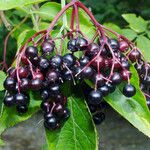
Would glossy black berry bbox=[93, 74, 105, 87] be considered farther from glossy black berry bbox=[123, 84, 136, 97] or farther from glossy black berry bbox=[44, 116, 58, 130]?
glossy black berry bbox=[44, 116, 58, 130]

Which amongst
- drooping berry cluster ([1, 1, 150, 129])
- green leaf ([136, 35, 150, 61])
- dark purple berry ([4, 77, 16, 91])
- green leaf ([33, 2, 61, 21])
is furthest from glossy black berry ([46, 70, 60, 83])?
green leaf ([136, 35, 150, 61])

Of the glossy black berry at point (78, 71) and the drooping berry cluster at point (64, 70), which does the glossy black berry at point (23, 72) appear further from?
the glossy black berry at point (78, 71)

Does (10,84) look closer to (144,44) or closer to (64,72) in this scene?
(64,72)

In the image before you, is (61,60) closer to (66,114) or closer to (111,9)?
(66,114)

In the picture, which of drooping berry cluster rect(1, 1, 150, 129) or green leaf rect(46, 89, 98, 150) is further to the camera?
green leaf rect(46, 89, 98, 150)

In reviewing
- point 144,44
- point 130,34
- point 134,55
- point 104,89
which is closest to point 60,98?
point 104,89

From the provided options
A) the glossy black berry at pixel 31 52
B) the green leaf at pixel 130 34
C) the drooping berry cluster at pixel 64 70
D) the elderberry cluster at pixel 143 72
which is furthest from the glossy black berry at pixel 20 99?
the green leaf at pixel 130 34

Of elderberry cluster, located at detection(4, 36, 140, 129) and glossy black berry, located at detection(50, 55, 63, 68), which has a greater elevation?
glossy black berry, located at detection(50, 55, 63, 68)
